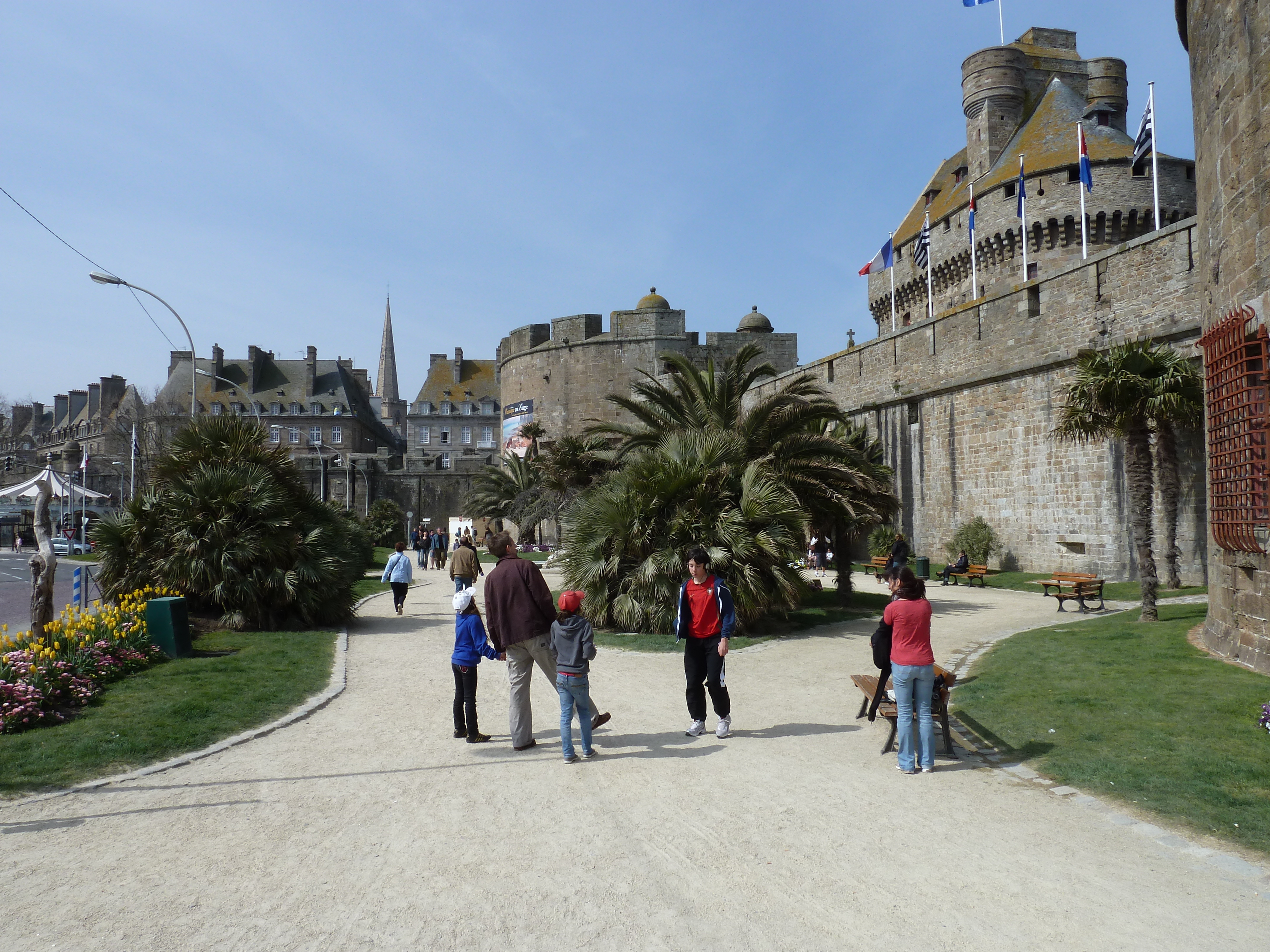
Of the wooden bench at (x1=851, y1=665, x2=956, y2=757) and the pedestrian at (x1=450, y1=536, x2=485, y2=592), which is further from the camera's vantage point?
the pedestrian at (x1=450, y1=536, x2=485, y2=592)

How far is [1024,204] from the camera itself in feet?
106

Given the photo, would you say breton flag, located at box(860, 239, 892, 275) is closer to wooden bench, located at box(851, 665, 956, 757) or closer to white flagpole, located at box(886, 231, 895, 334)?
white flagpole, located at box(886, 231, 895, 334)

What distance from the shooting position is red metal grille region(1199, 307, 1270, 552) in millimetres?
7742

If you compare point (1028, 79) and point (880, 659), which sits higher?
point (1028, 79)

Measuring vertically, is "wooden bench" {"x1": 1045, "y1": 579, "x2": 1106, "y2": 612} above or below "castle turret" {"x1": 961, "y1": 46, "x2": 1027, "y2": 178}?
below

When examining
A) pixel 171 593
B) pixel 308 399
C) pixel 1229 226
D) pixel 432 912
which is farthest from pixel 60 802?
pixel 308 399

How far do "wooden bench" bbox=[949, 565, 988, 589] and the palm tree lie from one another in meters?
6.61

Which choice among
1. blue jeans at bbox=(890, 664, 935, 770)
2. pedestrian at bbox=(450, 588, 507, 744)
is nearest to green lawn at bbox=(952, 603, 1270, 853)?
blue jeans at bbox=(890, 664, 935, 770)

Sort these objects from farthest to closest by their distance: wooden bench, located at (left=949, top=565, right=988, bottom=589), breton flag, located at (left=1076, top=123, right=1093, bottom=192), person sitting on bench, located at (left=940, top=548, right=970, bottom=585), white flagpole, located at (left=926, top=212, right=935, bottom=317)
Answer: white flagpole, located at (left=926, top=212, right=935, bottom=317) → breton flag, located at (left=1076, top=123, right=1093, bottom=192) → person sitting on bench, located at (left=940, top=548, right=970, bottom=585) → wooden bench, located at (left=949, top=565, right=988, bottom=589)

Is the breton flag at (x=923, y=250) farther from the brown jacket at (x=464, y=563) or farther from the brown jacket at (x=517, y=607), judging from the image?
the brown jacket at (x=517, y=607)

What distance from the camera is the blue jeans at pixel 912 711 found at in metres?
6.00

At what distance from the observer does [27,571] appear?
2883cm

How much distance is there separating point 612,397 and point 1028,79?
32.2 m

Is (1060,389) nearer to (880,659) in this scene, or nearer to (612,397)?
(612,397)
